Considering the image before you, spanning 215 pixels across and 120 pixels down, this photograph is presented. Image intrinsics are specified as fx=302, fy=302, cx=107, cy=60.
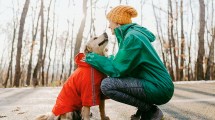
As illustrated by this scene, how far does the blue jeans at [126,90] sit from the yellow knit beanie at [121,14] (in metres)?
0.69

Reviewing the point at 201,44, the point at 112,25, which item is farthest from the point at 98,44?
the point at 201,44

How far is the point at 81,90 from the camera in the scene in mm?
3496

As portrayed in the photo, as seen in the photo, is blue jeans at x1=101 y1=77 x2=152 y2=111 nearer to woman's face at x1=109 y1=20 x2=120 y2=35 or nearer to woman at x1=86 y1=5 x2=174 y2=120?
woman at x1=86 y1=5 x2=174 y2=120

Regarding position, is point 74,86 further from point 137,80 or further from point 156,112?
point 156,112

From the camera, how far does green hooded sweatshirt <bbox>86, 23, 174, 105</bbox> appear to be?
3.16 metres

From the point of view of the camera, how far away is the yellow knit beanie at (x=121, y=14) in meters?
3.49

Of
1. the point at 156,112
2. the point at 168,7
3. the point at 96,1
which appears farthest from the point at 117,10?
the point at 168,7

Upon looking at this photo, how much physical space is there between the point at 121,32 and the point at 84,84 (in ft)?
2.39

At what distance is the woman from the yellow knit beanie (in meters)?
0.04

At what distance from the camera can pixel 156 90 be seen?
319cm

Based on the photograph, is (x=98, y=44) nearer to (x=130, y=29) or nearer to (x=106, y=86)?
(x=130, y=29)

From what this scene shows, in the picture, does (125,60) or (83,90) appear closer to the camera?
(125,60)

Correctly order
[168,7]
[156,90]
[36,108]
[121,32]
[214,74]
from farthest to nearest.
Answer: [168,7], [214,74], [36,108], [121,32], [156,90]

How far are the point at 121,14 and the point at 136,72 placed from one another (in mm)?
699
